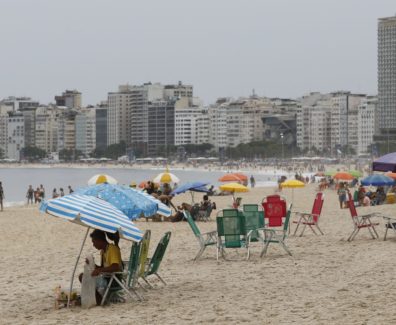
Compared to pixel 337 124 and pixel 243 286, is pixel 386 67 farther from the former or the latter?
pixel 243 286

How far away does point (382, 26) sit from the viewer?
161750mm

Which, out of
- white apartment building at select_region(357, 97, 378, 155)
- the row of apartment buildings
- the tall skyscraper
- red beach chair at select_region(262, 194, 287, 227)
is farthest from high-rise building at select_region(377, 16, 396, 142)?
red beach chair at select_region(262, 194, 287, 227)

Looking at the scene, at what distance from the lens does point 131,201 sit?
9.68m

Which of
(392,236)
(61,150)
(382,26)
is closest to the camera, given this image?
(392,236)

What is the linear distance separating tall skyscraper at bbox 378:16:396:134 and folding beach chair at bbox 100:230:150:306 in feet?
505

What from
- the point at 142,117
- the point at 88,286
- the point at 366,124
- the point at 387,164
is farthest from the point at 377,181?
the point at 142,117

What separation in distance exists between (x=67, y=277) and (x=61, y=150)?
18276 cm

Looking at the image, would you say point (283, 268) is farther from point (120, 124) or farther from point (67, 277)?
point (120, 124)

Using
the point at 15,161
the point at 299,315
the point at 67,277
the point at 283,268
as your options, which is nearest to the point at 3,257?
the point at 67,277

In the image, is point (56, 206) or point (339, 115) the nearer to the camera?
point (56, 206)

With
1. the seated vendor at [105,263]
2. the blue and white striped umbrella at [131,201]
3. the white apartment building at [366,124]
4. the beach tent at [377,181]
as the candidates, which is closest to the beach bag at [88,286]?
the seated vendor at [105,263]

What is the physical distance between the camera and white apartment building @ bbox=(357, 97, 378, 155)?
544 feet

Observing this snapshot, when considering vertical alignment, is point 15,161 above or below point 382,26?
below

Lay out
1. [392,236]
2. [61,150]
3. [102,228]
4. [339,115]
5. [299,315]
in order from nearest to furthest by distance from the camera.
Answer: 1. [299,315]
2. [102,228]
3. [392,236]
4. [339,115]
5. [61,150]
